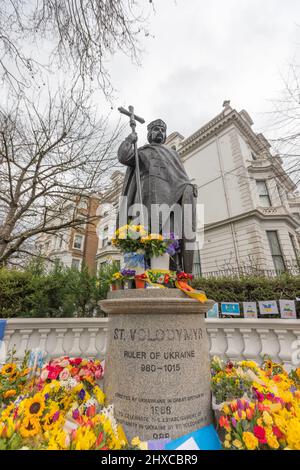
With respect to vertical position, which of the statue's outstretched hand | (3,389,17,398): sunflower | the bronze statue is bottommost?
(3,389,17,398): sunflower

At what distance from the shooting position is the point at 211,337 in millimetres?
4371

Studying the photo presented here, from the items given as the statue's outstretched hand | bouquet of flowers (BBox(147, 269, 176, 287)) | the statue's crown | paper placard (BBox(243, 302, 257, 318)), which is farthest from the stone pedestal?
paper placard (BBox(243, 302, 257, 318))

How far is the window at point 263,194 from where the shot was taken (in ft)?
58.5

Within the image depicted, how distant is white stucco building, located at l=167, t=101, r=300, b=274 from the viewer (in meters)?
16.2

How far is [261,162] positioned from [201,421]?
19678mm

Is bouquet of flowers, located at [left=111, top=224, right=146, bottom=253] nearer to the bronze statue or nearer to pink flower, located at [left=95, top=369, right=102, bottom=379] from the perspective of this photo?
the bronze statue

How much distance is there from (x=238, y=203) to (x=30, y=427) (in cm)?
1832

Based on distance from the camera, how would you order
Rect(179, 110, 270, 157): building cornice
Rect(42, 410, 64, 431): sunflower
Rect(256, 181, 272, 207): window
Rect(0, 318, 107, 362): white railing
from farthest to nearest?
Rect(179, 110, 270, 157): building cornice → Rect(256, 181, 272, 207): window → Rect(0, 318, 107, 362): white railing → Rect(42, 410, 64, 431): sunflower

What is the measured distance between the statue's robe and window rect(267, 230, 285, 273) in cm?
1540

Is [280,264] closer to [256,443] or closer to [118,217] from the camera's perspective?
[118,217]

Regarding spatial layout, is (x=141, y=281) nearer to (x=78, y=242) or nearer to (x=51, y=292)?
(x=51, y=292)

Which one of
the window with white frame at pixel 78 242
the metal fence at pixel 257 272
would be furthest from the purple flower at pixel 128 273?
the window with white frame at pixel 78 242

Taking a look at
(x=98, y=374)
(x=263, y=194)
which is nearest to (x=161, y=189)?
(x=98, y=374)

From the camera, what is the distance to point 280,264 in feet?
53.0
